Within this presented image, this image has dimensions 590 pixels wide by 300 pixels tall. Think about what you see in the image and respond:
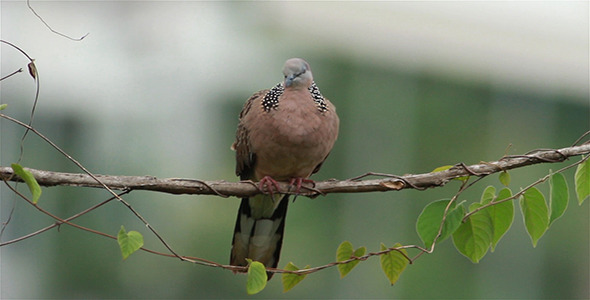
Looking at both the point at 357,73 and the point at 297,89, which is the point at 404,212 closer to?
the point at 357,73

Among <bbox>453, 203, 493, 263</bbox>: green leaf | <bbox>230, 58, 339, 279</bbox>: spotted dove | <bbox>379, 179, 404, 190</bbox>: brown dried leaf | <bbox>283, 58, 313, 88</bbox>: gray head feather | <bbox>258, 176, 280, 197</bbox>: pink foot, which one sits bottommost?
<bbox>453, 203, 493, 263</bbox>: green leaf

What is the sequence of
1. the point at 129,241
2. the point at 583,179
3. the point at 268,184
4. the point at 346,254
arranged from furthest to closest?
1. the point at 268,184
2. the point at 346,254
3. the point at 583,179
4. the point at 129,241

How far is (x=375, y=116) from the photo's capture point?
27.1 ft

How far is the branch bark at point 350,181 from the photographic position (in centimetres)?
220

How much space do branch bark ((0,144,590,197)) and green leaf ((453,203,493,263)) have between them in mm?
169

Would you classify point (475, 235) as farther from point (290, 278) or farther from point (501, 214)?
point (290, 278)

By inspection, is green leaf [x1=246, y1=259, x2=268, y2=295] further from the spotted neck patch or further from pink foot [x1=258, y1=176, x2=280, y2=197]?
the spotted neck patch

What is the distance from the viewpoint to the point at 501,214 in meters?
2.09

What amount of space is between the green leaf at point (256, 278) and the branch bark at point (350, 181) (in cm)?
38

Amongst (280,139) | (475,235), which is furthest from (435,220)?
(280,139)

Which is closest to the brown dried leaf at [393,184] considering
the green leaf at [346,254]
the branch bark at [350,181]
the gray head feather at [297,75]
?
the branch bark at [350,181]

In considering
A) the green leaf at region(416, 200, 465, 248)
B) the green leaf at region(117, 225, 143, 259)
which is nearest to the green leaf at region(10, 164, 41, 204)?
the green leaf at region(117, 225, 143, 259)

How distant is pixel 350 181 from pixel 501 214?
0.50 m

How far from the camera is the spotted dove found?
3.07 m
